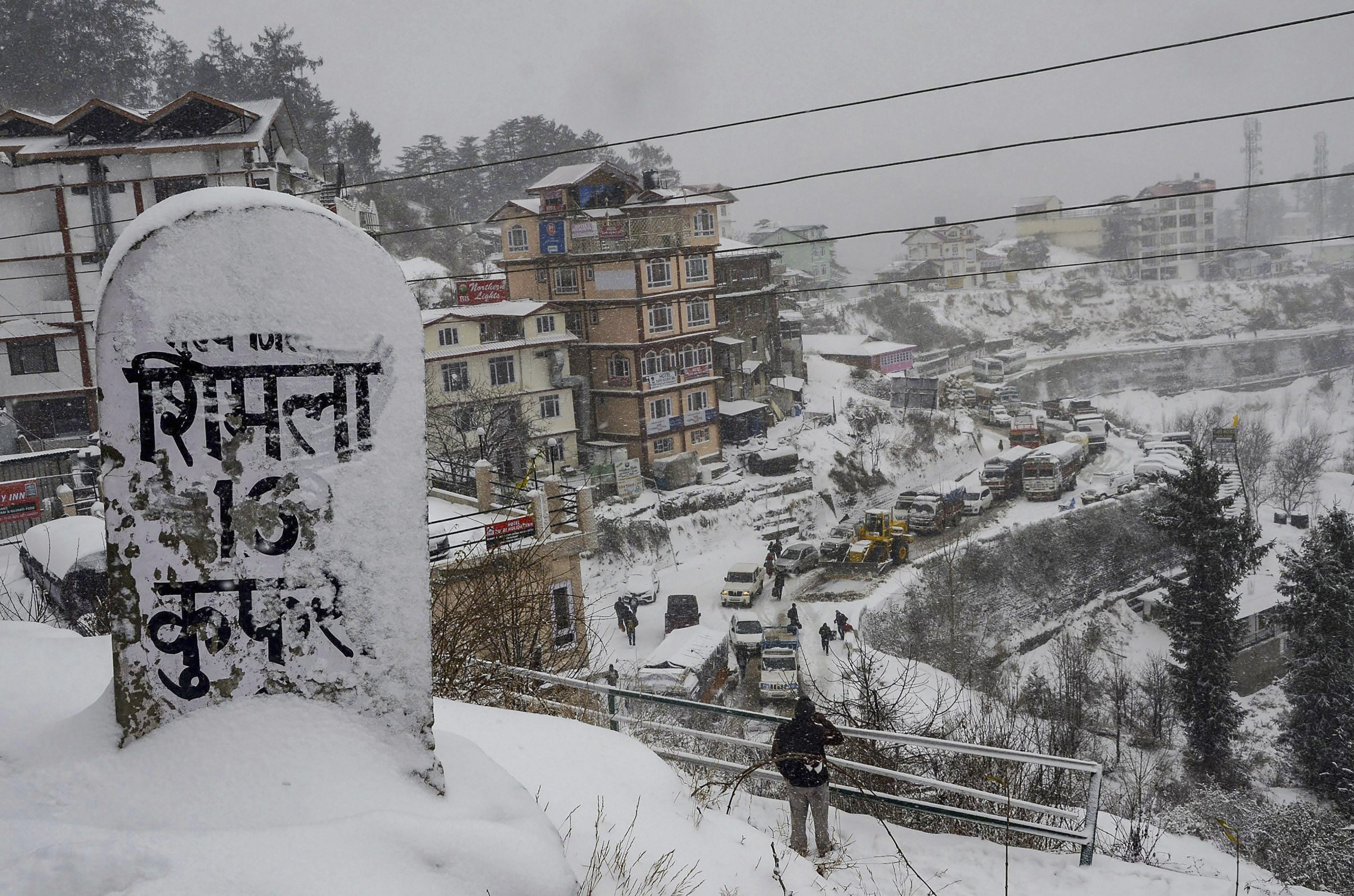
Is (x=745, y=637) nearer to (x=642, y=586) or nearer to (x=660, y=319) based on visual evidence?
(x=642, y=586)

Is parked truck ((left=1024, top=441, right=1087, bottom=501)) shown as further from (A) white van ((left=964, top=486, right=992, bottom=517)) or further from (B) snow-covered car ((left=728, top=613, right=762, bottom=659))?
(B) snow-covered car ((left=728, top=613, right=762, bottom=659))

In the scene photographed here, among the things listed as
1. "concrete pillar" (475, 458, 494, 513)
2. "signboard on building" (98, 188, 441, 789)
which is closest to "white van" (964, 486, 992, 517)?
"concrete pillar" (475, 458, 494, 513)

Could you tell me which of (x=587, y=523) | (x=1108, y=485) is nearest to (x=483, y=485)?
(x=587, y=523)

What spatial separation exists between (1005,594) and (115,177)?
25880mm

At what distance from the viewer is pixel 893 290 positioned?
59656mm

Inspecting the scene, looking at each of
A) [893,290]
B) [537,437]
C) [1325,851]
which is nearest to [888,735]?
[1325,851]

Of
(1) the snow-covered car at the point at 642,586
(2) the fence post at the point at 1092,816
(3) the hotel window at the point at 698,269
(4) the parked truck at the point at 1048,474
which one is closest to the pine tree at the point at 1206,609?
(4) the parked truck at the point at 1048,474

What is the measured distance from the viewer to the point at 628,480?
28.5 meters

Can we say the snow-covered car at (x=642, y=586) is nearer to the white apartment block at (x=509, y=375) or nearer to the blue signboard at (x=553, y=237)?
the white apartment block at (x=509, y=375)

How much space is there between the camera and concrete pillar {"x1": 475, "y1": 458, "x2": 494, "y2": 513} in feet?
43.0

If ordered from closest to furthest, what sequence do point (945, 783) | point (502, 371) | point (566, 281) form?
point (945, 783) → point (502, 371) → point (566, 281)

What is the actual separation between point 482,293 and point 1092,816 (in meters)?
24.7

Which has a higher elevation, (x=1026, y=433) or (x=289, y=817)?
(x=289, y=817)

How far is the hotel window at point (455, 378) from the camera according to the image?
2539cm
